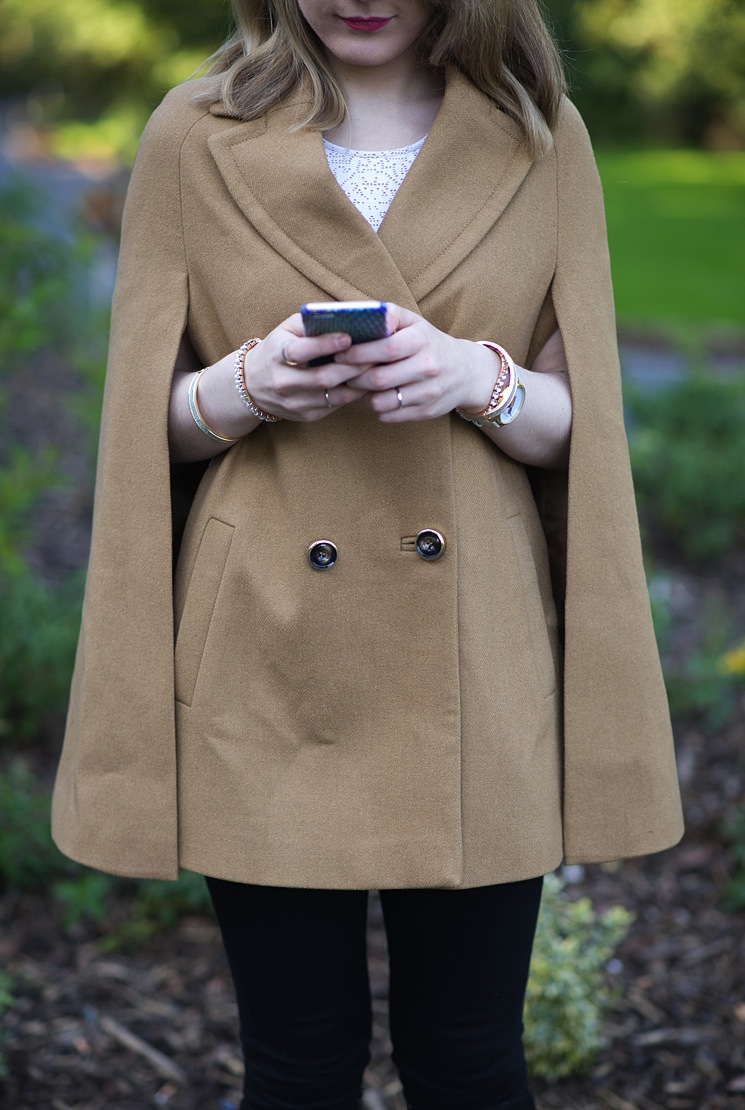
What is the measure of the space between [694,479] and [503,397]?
3.91m

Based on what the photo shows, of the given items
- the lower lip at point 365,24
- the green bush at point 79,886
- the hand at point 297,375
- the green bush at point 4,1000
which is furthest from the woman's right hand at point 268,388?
the green bush at point 79,886

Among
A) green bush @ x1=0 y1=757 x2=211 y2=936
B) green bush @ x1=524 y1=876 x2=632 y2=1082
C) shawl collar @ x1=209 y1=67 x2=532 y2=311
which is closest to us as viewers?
shawl collar @ x1=209 y1=67 x2=532 y2=311

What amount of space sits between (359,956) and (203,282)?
97 cm

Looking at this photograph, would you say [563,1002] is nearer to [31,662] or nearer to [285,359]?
[285,359]

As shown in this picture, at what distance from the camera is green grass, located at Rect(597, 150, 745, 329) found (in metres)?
11.6

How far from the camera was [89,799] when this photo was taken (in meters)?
1.72

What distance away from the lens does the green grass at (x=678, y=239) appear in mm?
11594

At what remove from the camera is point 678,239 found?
50.4 feet

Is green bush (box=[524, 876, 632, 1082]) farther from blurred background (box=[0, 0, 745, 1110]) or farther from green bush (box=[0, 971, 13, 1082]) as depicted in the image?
green bush (box=[0, 971, 13, 1082])

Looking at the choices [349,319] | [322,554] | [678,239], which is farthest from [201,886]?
[678,239]

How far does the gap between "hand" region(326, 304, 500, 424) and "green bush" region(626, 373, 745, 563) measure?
379 cm

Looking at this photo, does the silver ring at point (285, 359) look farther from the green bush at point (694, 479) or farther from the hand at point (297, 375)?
the green bush at point (694, 479)

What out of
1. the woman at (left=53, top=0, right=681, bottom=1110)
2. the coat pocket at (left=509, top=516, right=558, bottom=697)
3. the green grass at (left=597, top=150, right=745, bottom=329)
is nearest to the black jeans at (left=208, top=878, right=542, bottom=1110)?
the woman at (left=53, top=0, right=681, bottom=1110)

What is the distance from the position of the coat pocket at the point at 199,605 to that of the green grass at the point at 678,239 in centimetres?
631
